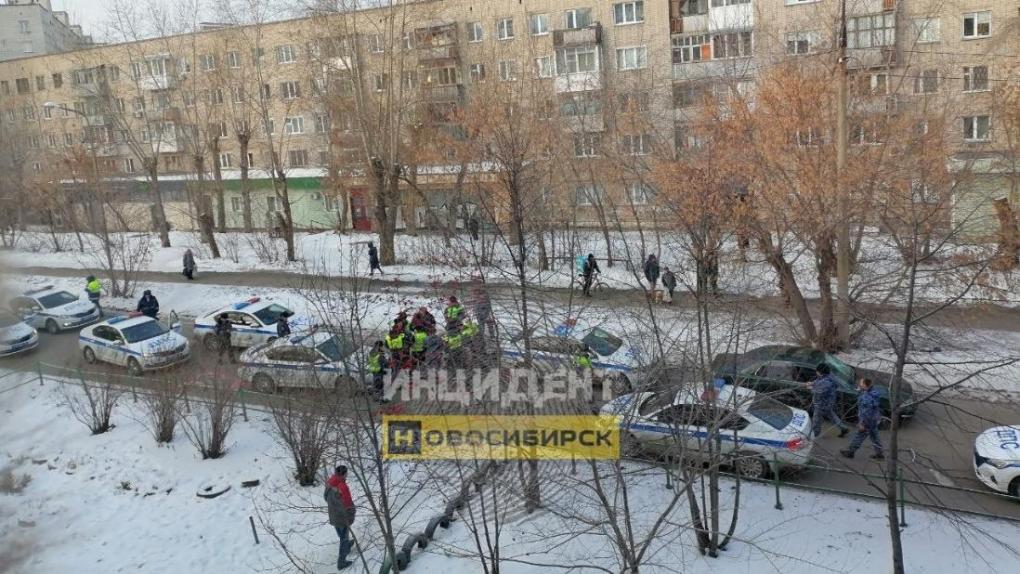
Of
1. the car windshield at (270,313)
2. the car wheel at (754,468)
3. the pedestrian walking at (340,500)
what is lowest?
the car wheel at (754,468)

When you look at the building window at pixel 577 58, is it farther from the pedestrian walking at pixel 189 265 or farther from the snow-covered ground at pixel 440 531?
the snow-covered ground at pixel 440 531

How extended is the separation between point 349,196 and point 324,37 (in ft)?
35.8

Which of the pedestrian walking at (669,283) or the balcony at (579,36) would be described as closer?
the pedestrian walking at (669,283)

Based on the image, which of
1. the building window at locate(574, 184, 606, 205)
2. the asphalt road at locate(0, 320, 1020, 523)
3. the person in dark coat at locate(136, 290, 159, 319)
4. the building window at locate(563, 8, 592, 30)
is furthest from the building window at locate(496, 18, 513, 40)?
the asphalt road at locate(0, 320, 1020, 523)

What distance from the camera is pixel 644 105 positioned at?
2741 cm

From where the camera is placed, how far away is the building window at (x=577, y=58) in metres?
34.6

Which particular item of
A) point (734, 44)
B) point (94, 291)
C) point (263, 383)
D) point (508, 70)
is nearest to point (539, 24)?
point (508, 70)

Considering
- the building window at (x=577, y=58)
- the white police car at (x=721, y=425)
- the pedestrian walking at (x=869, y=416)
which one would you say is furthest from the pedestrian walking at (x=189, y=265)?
the pedestrian walking at (x=869, y=416)

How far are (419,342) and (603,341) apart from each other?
382 cm

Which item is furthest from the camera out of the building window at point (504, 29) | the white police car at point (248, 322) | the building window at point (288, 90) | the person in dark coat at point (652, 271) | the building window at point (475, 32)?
the building window at point (288, 90)

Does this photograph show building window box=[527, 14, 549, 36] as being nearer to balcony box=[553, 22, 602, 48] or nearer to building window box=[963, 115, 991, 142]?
balcony box=[553, 22, 602, 48]

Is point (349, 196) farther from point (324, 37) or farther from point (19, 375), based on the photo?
point (19, 375)

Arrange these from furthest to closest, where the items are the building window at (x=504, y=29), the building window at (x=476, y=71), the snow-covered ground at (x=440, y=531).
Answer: the building window at (x=504, y=29) < the building window at (x=476, y=71) < the snow-covered ground at (x=440, y=531)

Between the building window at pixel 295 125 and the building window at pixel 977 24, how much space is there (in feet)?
108
